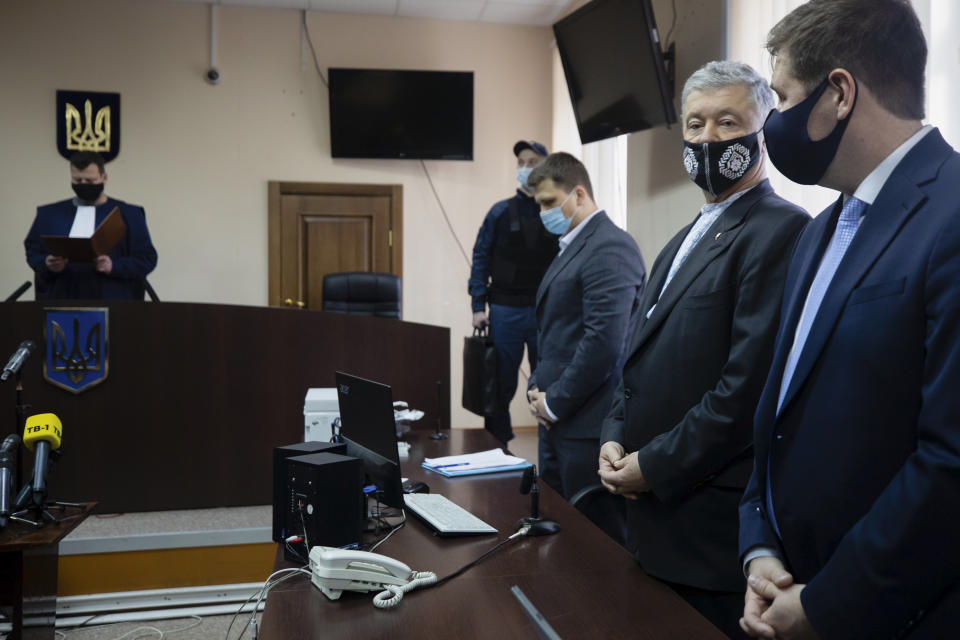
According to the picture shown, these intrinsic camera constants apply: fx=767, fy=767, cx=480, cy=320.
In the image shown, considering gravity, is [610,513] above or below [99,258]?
below

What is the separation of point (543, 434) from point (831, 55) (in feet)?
5.69

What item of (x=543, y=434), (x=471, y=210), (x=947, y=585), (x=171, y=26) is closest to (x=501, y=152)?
(x=471, y=210)

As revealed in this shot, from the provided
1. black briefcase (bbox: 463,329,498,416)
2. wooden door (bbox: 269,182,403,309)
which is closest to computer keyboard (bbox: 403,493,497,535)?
black briefcase (bbox: 463,329,498,416)

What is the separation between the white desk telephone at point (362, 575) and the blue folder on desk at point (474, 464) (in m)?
0.81

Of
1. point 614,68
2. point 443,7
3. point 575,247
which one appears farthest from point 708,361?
point 443,7

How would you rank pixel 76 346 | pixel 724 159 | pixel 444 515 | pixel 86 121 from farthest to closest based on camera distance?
pixel 86 121
pixel 76 346
pixel 444 515
pixel 724 159

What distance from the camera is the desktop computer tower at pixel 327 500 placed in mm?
1497

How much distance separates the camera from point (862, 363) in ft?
3.18

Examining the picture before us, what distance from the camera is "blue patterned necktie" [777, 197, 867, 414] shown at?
3.67 feet

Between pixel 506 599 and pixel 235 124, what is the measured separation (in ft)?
17.1

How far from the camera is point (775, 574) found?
107cm

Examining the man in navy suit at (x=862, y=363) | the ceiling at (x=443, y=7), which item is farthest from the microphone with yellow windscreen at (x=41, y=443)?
the ceiling at (x=443, y=7)

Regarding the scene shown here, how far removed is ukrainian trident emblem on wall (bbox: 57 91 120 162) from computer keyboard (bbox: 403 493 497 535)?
4780 mm

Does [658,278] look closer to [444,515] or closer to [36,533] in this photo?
[444,515]
